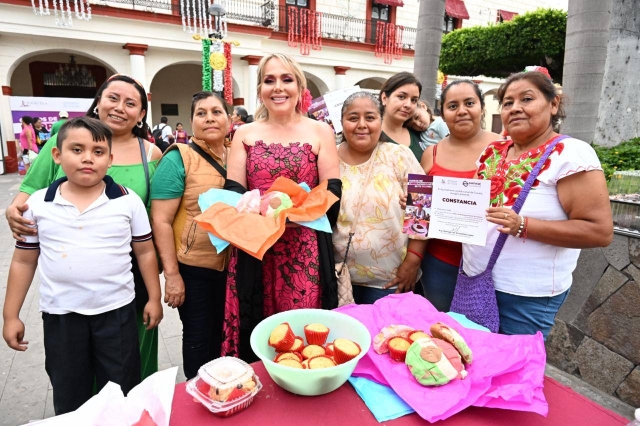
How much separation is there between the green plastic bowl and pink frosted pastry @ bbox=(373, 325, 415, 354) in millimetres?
67

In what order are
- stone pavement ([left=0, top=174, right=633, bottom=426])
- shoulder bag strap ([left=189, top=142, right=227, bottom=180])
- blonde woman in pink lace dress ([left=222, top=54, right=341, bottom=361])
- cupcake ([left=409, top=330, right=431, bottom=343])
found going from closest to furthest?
cupcake ([left=409, top=330, right=431, bottom=343]) → blonde woman in pink lace dress ([left=222, top=54, right=341, bottom=361]) → shoulder bag strap ([left=189, top=142, right=227, bottom=180]) → stone pavement ([left=0, top=174, right=633, bottom=426])

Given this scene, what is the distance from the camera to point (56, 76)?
15312 mm

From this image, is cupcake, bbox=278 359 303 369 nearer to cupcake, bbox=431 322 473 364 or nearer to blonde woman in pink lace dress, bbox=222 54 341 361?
cupcake, bbox=431 322 473 364

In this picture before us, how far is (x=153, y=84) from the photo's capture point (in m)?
17.0

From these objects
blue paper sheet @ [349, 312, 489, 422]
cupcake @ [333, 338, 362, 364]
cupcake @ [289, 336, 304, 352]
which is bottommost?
blue paper sheet @ [349, 312, 489, 422]

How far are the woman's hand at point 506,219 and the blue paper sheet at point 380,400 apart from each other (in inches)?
33.2

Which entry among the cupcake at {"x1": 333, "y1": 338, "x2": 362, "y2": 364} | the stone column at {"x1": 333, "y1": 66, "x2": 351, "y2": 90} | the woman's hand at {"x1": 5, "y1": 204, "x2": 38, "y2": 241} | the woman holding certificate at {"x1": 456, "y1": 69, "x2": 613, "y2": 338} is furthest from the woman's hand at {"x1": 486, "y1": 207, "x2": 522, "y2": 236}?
the stone column at {"x1": 333, "y1": 66, "x2": 351, "y2": 90}

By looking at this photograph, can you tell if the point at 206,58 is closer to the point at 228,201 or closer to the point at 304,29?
the point at 304,29

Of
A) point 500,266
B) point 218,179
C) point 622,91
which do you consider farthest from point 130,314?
point 622,91

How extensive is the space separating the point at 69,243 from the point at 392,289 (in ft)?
5.44

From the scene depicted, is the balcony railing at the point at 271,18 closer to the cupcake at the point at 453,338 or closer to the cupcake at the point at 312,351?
the cupcake at the point at 312,351

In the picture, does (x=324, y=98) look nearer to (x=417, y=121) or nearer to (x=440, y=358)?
(x=417, y=121)

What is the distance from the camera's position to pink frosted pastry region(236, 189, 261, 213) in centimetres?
176

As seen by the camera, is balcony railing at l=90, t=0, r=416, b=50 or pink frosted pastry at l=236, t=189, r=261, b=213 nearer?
pink frosted pastry at l=236, t=189, r=261, b=213
